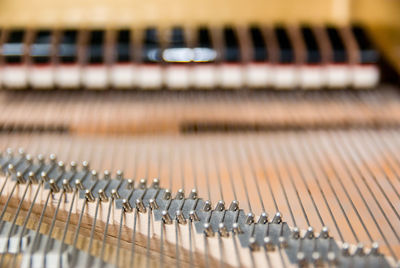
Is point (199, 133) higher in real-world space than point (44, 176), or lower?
higher

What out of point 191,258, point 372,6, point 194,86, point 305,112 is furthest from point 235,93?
point 191,258

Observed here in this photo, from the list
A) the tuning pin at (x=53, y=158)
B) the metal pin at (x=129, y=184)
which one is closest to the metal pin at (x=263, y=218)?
the metal pin at (x=129, y=184)

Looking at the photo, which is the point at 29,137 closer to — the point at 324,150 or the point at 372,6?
the point at 324,150

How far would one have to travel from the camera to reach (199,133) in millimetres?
2467

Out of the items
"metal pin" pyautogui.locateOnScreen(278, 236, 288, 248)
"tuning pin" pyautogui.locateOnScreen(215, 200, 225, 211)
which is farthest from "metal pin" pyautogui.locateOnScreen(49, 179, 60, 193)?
"metal pin" pyautogui.locateOnScreen(278, 236, 288, 248)

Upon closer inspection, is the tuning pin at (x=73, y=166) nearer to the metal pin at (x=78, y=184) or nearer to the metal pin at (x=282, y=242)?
the metal pin at (x=78, y=184)

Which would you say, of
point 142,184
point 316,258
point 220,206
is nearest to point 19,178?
point 142,184

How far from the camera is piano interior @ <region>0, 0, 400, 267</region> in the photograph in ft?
5.54

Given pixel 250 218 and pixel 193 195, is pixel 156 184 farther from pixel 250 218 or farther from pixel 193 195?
pixel 250 218

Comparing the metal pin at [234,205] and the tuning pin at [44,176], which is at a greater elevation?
the tuning pin at [44,176]

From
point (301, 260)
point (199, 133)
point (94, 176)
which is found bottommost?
point (301, 260)

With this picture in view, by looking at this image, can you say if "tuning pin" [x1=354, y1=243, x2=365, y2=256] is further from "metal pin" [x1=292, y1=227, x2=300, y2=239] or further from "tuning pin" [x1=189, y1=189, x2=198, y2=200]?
"tuning pin" [x1=189, y1=189, x2=198, y2=200]

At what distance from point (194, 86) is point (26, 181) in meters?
1.07

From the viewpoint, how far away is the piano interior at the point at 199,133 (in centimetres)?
169
